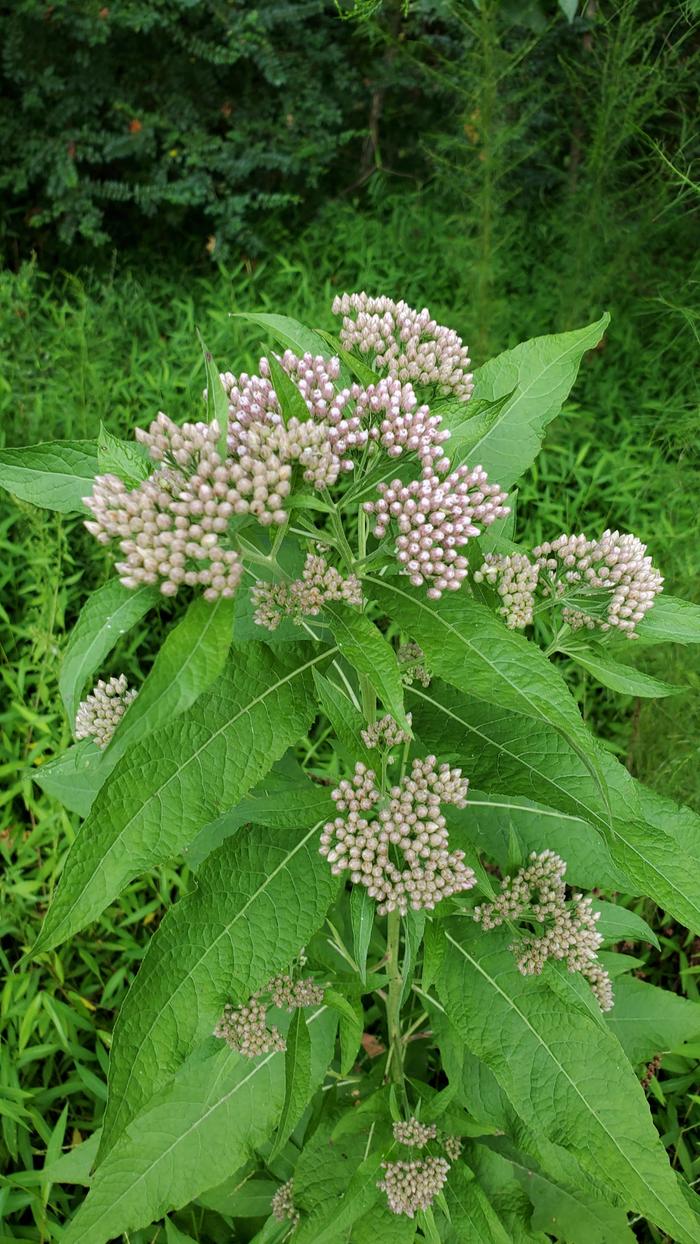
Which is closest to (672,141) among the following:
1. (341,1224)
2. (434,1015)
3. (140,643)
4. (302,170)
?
(302,170)

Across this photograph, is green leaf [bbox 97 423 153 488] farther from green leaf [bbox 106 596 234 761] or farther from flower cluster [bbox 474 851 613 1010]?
flower cluster [bbox 474 851 613 1010]

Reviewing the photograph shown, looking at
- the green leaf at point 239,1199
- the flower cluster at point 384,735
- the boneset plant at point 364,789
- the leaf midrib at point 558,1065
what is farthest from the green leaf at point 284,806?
the green leaf at point 239,1199

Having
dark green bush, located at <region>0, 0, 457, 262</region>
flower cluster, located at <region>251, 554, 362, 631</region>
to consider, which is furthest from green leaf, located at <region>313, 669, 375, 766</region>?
dark green bush, located at <region>0, 0, 457, 262</region>

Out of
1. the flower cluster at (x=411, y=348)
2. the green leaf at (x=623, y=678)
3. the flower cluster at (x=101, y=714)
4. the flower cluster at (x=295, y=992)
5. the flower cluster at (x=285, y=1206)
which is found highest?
the flower cluster at (x=411, y=348)

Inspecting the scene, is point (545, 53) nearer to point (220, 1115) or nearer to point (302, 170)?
point (302, 170)

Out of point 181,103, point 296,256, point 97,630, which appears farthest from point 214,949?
point 181,103

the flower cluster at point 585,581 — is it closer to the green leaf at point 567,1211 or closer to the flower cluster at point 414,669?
the flower cluster at point 414,669

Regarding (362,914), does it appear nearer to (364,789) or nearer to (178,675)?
(364,789)
